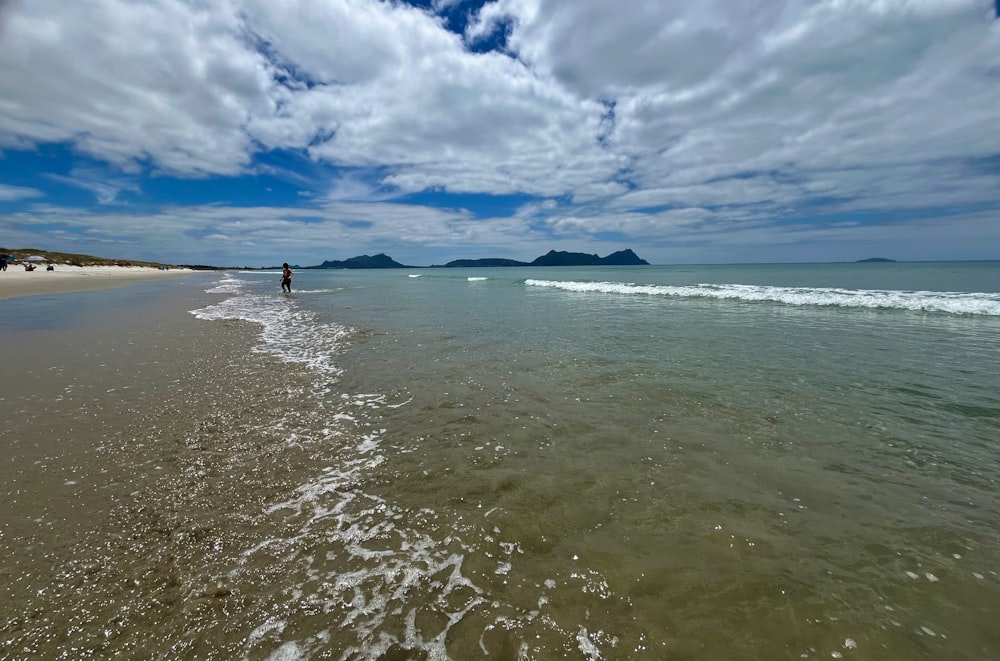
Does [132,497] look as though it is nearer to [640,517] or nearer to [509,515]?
[509,515]

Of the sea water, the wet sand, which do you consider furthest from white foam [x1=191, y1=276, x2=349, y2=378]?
the sea water

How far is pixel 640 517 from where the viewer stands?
Answer: 4582 mm

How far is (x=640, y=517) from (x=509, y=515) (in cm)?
144

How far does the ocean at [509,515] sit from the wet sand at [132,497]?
0.03 metres

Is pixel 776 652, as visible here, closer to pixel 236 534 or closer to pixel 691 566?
pixel 691 566

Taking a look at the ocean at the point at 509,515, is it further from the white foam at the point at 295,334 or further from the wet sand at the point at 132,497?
the white foam at the point at 295,334

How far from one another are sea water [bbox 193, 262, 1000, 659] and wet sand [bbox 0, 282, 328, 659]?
1.35ft

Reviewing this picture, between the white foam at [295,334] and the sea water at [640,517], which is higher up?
the white foam at [295,334]

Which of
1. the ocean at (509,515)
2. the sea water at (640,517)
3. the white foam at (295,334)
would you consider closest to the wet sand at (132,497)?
the ocean at (509,515)

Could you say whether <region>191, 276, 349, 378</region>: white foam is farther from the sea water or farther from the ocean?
the sea water

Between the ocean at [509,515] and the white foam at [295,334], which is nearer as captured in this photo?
the ocean at [509,515]

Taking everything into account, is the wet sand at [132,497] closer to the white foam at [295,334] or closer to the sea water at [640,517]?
the sea water at [640,517]

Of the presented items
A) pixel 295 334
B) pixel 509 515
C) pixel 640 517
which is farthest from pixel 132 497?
pixel 295 334

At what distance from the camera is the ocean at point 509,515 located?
3.19m
